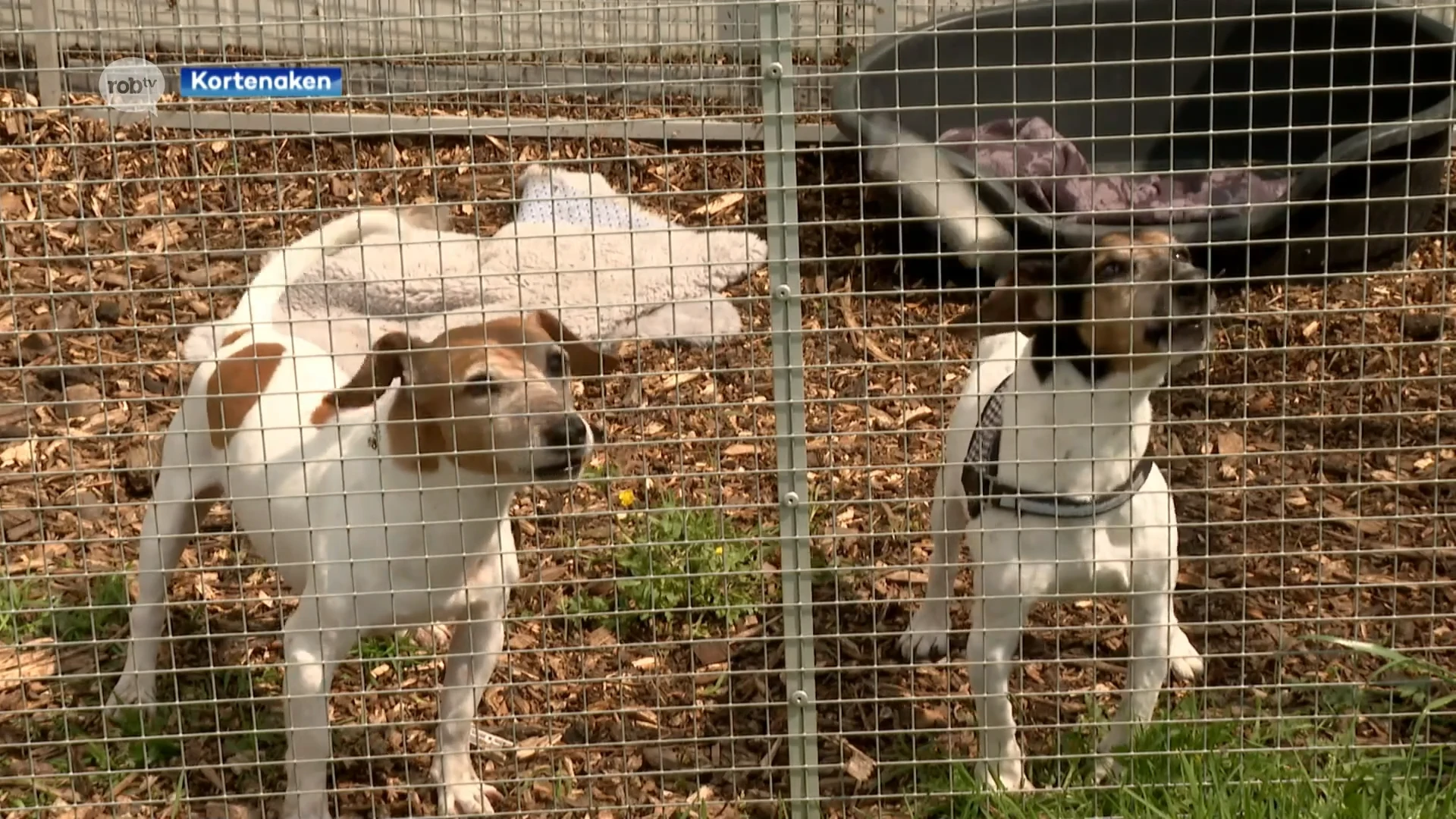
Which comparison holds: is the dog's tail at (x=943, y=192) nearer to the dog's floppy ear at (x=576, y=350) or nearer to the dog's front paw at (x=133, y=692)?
the dog's floppy ear at (x=576, y=350)

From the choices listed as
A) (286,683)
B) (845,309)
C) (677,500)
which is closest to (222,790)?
(286,683)

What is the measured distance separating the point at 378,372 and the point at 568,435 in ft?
1.61

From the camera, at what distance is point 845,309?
622 centimetres

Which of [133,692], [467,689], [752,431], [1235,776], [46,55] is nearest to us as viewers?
[1235,776]

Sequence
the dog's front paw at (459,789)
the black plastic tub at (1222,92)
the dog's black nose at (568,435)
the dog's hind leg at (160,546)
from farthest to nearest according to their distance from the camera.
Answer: the black plastic tub at (1222,92), the dog's hind leg at (160,546), the dog's front paw at (459,789), the dog's black nose at (568,435)

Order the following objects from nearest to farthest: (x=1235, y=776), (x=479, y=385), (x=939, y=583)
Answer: (x=1235, y=776) → (x=479, y=385) → (x=939, y=583)

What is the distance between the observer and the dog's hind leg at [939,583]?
14.0 feet

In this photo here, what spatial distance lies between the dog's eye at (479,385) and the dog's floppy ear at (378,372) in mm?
152

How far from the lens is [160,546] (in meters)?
4.12

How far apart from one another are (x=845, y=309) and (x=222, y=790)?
3308 mm

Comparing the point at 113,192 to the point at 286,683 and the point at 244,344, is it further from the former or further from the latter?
the point at 286,683

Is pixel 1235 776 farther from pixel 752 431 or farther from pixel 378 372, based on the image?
pixel 752 431

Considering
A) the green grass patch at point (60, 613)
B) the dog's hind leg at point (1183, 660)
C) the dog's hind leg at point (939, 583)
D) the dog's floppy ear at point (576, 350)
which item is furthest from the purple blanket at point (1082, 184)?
the green grass patch at point (60, 613)

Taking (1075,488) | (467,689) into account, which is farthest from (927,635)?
(467,689)
